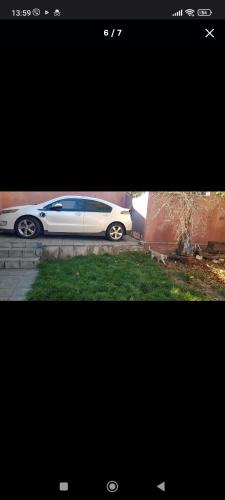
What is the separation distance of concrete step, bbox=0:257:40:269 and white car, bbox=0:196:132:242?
248mm

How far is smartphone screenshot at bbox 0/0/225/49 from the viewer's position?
831 millimetres

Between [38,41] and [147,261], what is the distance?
→ 1.64m

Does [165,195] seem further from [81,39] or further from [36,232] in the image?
[81,39]

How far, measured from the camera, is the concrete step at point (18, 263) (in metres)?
2.06

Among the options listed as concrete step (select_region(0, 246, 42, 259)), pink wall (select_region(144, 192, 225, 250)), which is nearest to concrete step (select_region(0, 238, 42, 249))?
concrete step (select_region(0, 246, 42, 259))

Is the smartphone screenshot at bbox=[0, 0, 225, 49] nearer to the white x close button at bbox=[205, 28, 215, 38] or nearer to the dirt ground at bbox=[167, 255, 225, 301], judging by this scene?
the white x close button at bbox=[205, 28, 215, 38]

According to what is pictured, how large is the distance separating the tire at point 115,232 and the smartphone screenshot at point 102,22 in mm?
1143

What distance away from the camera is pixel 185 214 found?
2.14 meters
